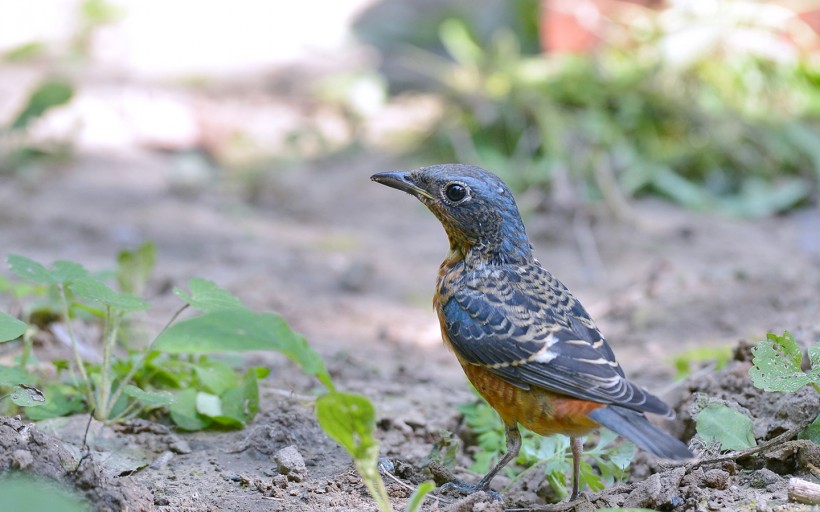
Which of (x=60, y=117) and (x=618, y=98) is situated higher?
(x=618, y=98)

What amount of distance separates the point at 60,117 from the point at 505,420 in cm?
701

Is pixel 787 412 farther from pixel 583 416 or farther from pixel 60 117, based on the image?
pixel 60 117

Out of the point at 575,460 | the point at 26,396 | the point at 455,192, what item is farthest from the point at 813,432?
the point at 26,396

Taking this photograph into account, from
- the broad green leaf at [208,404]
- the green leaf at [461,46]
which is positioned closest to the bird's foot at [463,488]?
the broad green leaf at [208,404]

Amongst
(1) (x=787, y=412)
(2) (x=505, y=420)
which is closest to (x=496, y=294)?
(2) (x=505, y=420)

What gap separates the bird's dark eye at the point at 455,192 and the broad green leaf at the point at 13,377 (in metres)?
1.75

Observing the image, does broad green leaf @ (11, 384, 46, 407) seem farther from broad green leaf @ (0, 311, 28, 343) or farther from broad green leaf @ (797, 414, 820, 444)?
broad green leaf @ (797, 414, 820, 444)

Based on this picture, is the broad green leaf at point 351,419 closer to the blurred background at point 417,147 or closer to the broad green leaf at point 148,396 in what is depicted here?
the broad green leaf at point 148,396

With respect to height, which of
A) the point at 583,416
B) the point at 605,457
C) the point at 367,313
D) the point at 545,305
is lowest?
the point at 367,313

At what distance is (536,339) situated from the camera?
11.4ft

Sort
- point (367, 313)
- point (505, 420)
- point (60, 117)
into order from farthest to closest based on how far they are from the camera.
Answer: point (60, 117) < point (367, 313) < point (505, 420)

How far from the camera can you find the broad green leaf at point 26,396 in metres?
3.04

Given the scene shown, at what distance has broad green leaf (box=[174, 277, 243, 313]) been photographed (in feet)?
11.1

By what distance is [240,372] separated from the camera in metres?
4.44
